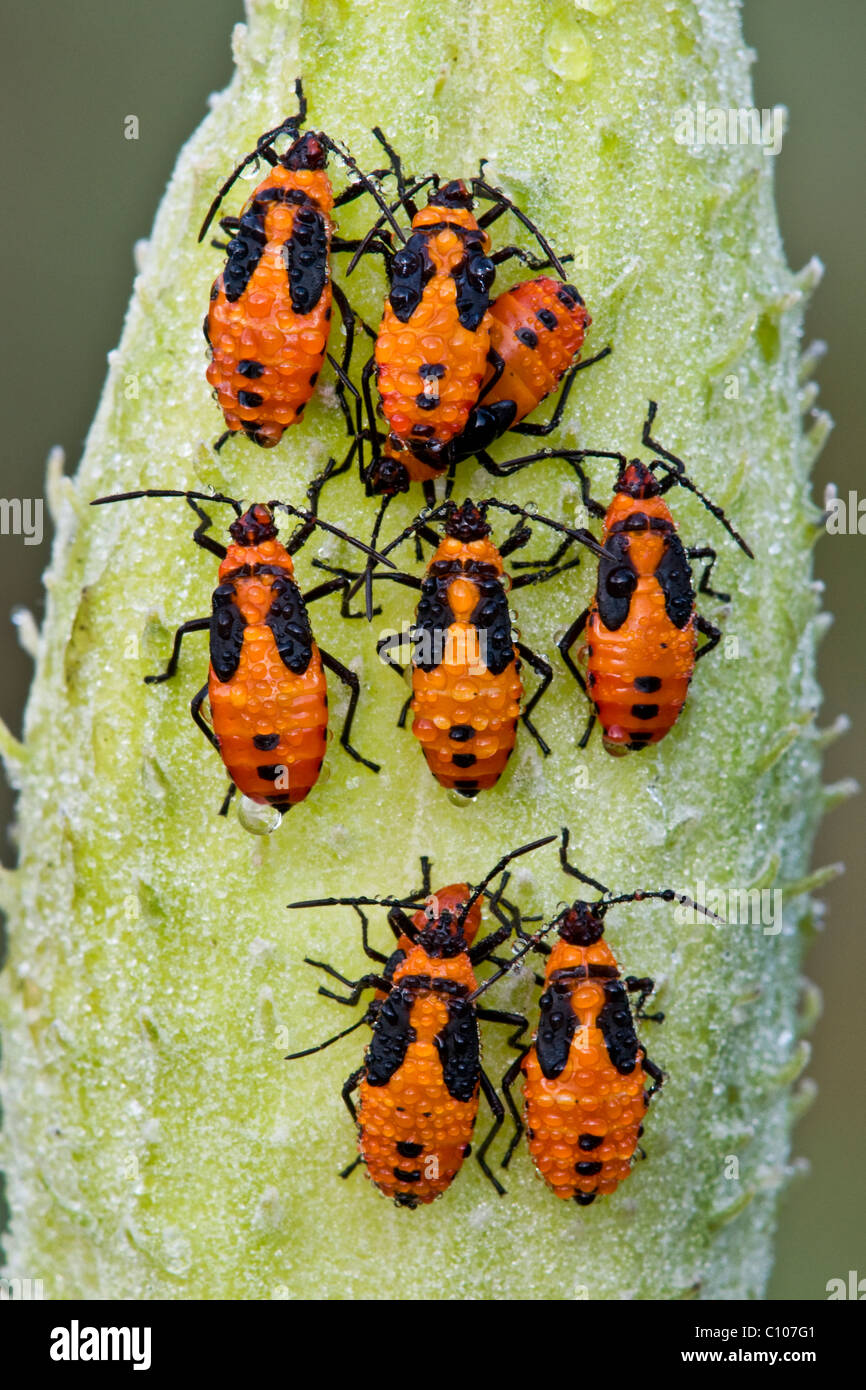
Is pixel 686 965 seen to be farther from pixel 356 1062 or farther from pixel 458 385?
pixel 458 385

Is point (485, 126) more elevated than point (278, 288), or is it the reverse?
point (485, 126)

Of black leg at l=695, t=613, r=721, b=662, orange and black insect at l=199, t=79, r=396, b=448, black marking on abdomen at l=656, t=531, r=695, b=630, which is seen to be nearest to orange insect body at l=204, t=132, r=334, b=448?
orange and black insect at l=199, t=79, r=396, b=448

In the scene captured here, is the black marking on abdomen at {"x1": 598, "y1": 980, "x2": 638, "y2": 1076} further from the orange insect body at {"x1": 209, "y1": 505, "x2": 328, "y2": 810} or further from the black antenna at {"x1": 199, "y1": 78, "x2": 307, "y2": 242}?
the black antenna at {"x1": 199, "y1": 78, "x2": 307, "y2": 242}

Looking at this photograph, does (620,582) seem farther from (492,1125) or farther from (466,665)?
(492,1125)

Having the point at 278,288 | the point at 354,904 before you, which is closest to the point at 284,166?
the point at 278,288

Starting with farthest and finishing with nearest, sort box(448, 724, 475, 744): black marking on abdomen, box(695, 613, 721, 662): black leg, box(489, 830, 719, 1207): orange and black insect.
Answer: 1. box(695, 613, 721, 662): black leg
2. box(489, 830, 719, 1207): orange and black insect
3. box(448, 724, 475, 744): black marking on abdomen

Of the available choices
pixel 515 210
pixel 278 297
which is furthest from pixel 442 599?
pixel 515 210
